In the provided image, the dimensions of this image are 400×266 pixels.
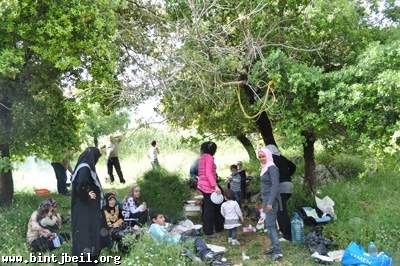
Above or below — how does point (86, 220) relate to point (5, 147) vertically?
below

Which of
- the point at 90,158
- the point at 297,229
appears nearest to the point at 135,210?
the point at 90,158

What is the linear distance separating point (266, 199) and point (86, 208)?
8.83ft

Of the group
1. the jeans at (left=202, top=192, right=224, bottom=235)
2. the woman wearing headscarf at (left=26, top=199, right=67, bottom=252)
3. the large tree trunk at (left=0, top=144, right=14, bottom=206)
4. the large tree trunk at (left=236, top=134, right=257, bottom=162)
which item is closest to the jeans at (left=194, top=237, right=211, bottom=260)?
the jeans at (left=202, top=192, right=224, bottom=235)

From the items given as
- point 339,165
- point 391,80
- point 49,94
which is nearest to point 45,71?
point 49,94

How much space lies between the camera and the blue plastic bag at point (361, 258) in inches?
257

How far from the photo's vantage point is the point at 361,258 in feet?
21.9

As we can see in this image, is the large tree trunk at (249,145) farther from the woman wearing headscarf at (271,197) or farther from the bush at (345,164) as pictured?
the woman wearing headscarf at (271,197)

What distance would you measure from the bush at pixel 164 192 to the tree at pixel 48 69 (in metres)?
2.00

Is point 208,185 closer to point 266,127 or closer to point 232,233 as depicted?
point 232,233

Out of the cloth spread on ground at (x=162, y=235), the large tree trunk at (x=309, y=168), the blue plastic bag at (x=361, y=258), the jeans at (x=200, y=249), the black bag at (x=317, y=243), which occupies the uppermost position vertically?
the large tree trunk at (x=309, y=168)

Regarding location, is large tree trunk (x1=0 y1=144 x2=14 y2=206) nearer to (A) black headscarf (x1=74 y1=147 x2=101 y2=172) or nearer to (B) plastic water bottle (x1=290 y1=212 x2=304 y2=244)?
(A) black headscarf (x1=74 y1=147 x2=101 y2=172)

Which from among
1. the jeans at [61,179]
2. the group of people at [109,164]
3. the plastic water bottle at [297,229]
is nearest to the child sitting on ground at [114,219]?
the plastic water bottle at [297,229]

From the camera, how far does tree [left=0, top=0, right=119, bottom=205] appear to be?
7.27 metres

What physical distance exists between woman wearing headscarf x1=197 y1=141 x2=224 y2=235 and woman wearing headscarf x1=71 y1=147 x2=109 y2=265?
2.37 meters
